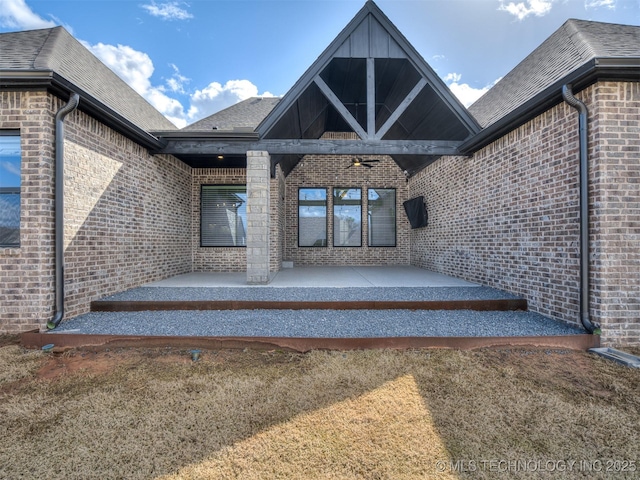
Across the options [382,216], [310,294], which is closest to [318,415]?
[310,294]

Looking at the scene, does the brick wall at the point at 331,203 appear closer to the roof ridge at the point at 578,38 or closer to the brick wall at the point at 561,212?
the brick wall at the point at 561,212

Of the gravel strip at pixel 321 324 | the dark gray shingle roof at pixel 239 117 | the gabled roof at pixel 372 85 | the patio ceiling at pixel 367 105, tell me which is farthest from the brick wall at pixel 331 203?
the gravel strip at pixel 321 324

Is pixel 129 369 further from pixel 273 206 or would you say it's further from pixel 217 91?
pixel 217 91

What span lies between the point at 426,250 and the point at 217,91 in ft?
166

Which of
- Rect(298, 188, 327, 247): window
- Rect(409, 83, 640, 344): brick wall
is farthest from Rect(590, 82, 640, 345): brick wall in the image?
Rect(298, 188, 327, 247): window

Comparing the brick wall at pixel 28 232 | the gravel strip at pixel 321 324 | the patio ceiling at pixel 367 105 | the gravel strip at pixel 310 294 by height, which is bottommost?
the gravel strip at pixel 321 324

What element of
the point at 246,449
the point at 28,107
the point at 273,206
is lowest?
the point at 246,449

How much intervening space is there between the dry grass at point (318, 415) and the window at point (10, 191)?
1786 millimetres

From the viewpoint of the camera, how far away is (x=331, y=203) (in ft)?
32.7

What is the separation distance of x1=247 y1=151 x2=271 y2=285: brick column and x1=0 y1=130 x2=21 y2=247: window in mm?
3342

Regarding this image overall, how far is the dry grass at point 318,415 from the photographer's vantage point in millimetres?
1626

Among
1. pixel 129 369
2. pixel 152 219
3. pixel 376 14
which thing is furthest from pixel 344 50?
pixel 129 369

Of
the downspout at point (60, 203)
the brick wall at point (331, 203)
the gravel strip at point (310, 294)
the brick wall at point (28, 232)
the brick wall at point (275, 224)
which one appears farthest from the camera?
the brick wall at point (331, 203)

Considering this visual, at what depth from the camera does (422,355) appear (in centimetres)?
294
